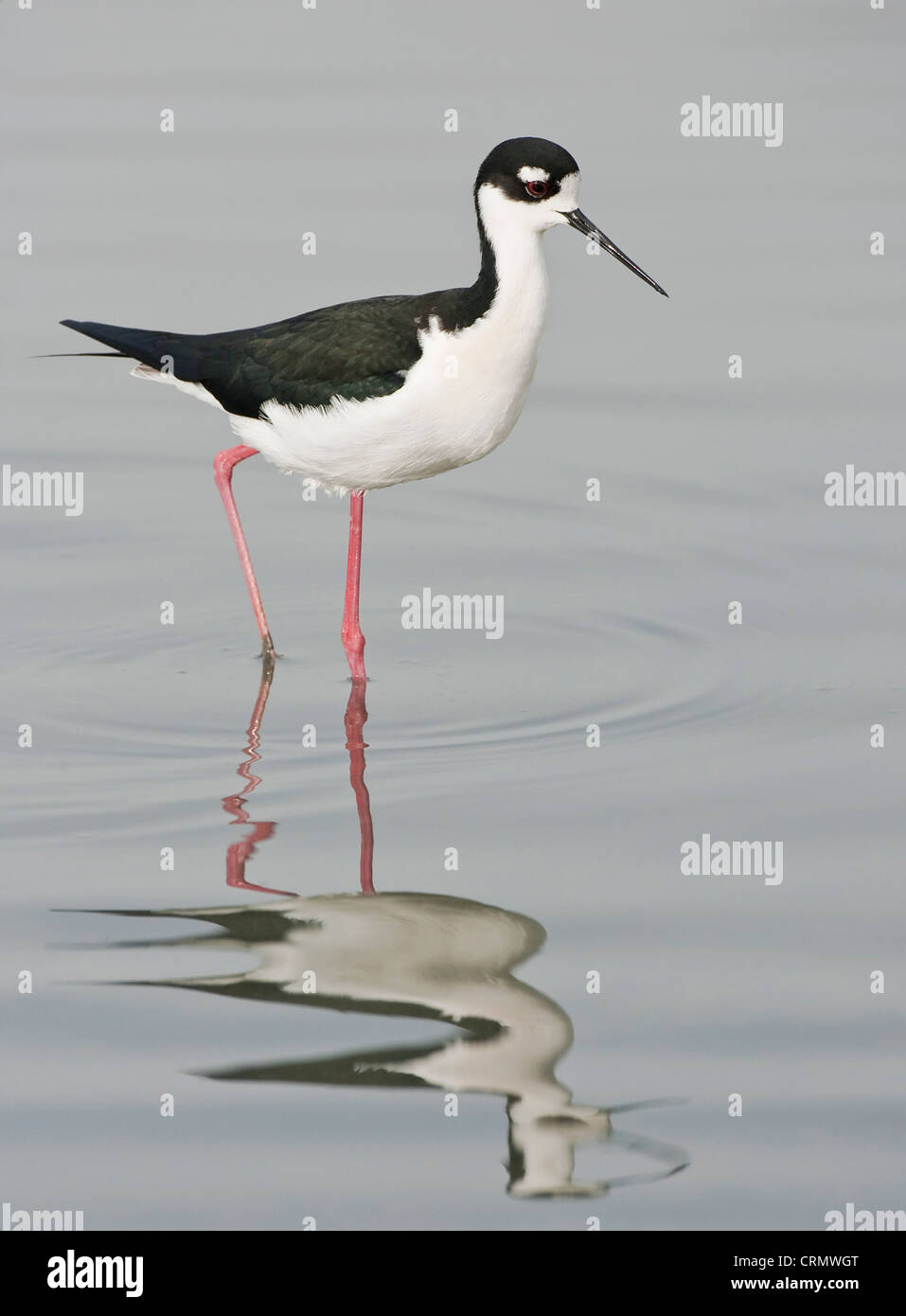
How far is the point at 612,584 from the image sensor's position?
32.9 ft

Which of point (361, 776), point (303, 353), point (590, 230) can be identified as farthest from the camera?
point (303, 353)

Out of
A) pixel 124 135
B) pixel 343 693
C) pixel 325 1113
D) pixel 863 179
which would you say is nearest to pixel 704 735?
pixel 343 693

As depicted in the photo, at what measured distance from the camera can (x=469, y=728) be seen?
8.46 m

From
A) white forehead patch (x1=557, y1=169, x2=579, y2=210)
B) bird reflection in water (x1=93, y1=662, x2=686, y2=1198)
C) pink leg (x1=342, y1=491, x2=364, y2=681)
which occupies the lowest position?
bird reflection in water (x1=93, y1=662, x2=686, y2=1198)


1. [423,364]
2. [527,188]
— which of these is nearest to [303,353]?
[423,364]

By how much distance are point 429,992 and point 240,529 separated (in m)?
3.75

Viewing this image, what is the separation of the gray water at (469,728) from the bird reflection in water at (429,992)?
0.01m

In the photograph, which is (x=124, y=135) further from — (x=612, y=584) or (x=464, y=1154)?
(x=464, y=1154)

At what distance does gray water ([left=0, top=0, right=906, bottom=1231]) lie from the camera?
586cm

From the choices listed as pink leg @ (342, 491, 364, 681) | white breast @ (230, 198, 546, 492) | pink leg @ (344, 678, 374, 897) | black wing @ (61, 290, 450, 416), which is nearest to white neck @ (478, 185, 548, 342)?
white breast @ (230, 198, 546, 492)

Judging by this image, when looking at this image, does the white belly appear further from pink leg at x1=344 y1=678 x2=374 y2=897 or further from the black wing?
pink leg at x1=344 y1=678 x2=374 y2=897

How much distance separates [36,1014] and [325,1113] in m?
0.97

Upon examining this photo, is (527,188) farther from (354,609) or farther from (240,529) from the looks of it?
(240,529)

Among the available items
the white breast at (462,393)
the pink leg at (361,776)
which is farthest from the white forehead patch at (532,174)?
the pink leg at (361,776)
